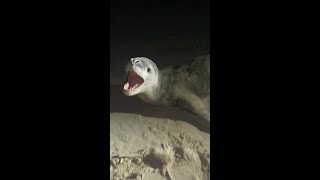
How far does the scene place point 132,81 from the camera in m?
1.63

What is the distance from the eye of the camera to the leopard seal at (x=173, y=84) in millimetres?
1616

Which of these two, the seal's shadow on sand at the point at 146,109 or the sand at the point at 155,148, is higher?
the seal's shadow on sand at the point at 146,109

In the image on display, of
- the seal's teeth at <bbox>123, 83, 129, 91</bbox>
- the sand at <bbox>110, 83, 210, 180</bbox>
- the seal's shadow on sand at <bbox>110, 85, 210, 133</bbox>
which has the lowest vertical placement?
the sand at <bbox>110, 83, 210, 180</bbox>

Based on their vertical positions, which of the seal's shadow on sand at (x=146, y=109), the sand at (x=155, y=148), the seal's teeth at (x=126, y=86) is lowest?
the sand at (x=155, y=148)

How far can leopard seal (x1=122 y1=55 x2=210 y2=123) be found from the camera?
1.62 m

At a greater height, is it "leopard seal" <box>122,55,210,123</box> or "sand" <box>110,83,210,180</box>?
"leopard seal" <box>122,55,210,123</box>

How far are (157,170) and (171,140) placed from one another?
0.36 ft

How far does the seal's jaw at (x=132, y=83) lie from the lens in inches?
63.6

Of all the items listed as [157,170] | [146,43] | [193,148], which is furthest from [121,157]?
[146,43]

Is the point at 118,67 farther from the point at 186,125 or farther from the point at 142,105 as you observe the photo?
the point at 186,125

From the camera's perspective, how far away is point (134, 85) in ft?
5.38

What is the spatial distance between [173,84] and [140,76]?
0.12m

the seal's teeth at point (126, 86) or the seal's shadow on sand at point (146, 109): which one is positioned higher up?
the seal's teeth at point (126, 86)

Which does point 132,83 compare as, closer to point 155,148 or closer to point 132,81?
point 132,81
